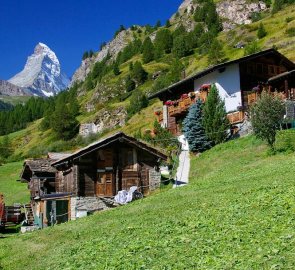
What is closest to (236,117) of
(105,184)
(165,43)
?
(105,184)

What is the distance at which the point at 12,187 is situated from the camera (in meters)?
65.3

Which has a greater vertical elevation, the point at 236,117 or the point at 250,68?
the point at 250,68

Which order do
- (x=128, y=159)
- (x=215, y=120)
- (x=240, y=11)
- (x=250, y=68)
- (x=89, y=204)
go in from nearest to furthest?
1. (x=89, y=204)
2. (x=128, y=159)
3. (x=215, y=120)
4. (x=250, y=68)
5. (x=240, y=11)

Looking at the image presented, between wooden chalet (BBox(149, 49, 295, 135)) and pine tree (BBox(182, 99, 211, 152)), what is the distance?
3.21 meters

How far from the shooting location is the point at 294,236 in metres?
13.8

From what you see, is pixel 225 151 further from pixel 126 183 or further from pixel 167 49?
pixel 167 49

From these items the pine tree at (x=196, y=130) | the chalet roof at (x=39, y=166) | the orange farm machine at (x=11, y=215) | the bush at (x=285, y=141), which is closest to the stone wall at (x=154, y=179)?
the pine tree at (x=196, y=130)

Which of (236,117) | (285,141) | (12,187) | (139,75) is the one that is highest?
(139,75)

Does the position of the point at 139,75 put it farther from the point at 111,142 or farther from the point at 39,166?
the point at 111,142

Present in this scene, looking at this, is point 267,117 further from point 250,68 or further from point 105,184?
point 250,68

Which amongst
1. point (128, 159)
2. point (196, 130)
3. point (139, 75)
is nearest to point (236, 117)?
point (196, 130)

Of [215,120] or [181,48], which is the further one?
[181,48]

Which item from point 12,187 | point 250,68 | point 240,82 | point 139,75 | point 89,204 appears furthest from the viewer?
point 139,75

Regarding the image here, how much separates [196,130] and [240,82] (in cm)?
799
